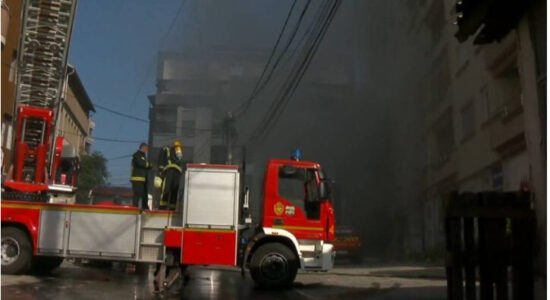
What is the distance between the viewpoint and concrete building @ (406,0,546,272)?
5.09 metres

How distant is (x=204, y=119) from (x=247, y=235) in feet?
61.9

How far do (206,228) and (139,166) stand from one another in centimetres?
190

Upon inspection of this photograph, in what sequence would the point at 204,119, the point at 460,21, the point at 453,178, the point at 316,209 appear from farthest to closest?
1. the point at 204,119
2. the point at 453,178
3. the point at 316,209
4. the point at 460,21

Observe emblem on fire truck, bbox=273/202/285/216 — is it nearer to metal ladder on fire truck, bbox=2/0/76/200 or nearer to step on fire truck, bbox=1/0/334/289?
step on fire truck, bbox=1/0/334/289

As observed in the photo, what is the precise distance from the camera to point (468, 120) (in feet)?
58.4

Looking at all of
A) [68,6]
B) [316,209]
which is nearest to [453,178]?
[316,209]

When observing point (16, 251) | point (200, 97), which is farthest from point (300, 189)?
point (200, 97)

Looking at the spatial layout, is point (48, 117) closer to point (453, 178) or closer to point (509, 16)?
point (509, 16)

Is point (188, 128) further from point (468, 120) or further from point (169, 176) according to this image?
point (169, 176)

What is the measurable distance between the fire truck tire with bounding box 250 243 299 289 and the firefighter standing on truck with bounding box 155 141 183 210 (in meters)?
1.59

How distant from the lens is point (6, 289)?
25.7 feet

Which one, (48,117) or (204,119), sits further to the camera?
(204,119)

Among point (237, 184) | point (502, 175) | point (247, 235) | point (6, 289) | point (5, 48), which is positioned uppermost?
point (5, 48)

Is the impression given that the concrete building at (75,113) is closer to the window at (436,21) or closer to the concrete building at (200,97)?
the concrete building at (200,97)
